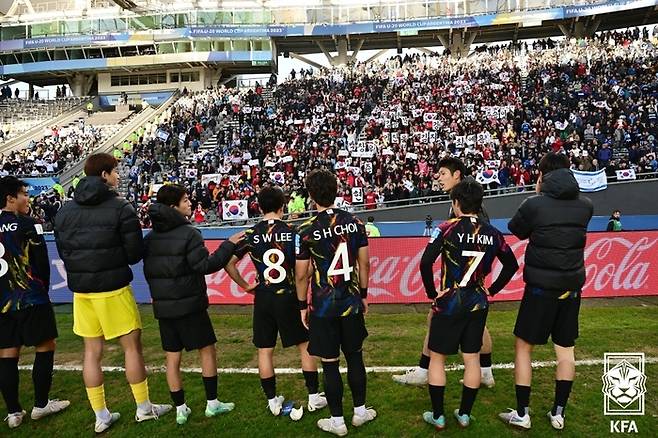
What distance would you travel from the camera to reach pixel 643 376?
4.94m

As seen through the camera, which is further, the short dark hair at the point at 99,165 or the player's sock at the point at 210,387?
the player's sock at the point at 210,387

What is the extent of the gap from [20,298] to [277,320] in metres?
2.33

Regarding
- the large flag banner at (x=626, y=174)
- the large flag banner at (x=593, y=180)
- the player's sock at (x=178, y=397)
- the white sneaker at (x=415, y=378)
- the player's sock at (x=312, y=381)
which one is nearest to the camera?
the player's sock at (x=178, y=397)

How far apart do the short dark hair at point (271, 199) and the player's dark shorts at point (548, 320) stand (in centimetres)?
224

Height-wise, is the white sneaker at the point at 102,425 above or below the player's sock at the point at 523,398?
below

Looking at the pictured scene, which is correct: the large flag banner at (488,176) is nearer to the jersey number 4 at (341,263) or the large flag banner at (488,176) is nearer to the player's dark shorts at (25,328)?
the jersey number 4 at (341,263)

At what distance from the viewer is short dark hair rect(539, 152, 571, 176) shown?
4039 mm

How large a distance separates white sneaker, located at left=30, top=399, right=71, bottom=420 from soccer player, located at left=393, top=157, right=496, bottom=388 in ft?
10.7

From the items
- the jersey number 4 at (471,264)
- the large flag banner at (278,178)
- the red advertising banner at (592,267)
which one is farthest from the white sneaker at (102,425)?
the large flag banner at (278,178)

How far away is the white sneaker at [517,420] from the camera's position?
13.3ft

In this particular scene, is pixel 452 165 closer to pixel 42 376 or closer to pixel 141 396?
pixel 141 396

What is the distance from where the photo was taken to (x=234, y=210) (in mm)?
16922

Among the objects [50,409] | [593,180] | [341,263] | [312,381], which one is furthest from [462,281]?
[593,180]

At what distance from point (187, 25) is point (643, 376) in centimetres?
4795
